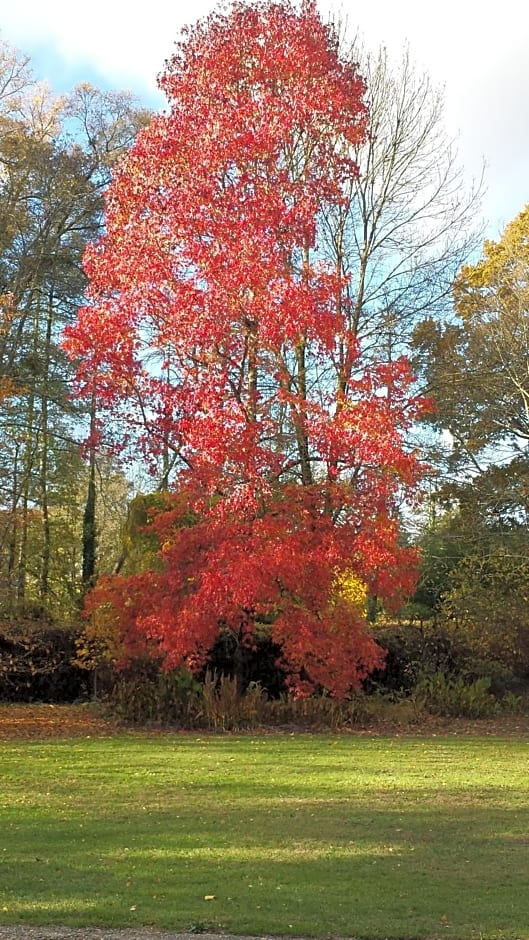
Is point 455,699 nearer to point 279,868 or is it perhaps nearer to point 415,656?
point 415,656

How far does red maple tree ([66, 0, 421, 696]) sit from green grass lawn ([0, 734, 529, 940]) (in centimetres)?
268

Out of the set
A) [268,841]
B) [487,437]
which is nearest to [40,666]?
[487,437]

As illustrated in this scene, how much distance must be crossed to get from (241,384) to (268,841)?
9.85 meters

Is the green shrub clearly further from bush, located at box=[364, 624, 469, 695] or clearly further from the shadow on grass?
the shadow on grass

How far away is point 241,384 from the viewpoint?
17078 millimetres

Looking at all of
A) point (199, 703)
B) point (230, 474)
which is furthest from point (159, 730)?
point (230, 474)

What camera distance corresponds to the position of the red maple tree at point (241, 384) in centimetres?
1598

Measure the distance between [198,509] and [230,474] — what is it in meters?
0.79

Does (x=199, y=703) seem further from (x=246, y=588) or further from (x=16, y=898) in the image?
(x=16, y=898)

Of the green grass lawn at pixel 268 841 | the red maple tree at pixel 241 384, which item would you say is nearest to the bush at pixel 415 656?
the red maple tree at pixel 241 384

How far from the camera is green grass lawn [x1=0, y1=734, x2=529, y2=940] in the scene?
20.1 feet

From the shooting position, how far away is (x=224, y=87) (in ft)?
58.8

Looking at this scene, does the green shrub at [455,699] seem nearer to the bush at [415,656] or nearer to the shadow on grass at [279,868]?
the bush at [415,656]

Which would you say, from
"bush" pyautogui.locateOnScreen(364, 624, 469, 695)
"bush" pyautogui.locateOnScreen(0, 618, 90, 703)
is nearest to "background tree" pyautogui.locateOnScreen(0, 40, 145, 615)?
"bush" pyautogui.locateOnScreen(0, 618, 90, 703)
